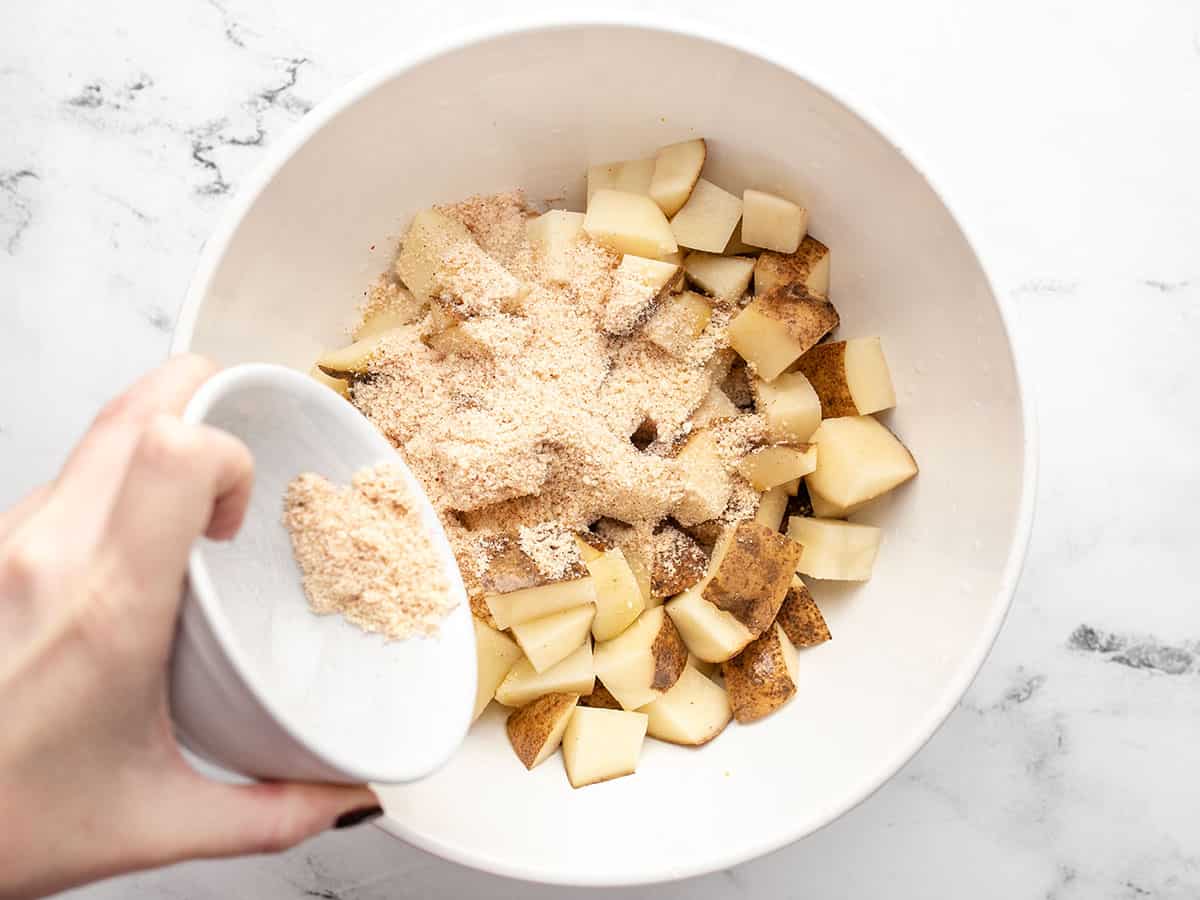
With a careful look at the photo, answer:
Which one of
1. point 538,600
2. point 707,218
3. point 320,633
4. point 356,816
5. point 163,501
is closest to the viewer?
point 163,501

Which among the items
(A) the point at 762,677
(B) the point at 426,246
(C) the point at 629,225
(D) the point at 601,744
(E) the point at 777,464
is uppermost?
(C) the point at 629,225

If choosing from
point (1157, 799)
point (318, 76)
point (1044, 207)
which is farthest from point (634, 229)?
point (1157, 799)

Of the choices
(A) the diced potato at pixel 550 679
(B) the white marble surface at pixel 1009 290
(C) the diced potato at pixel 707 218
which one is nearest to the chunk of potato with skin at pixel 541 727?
(A) the diced potato at pixel 550 679

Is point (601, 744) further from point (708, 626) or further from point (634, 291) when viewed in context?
point (634, 291)

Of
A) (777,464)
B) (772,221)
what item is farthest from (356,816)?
(772,221)

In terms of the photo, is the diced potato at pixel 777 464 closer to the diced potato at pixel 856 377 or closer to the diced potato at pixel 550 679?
the diced potato at pixel 856 377

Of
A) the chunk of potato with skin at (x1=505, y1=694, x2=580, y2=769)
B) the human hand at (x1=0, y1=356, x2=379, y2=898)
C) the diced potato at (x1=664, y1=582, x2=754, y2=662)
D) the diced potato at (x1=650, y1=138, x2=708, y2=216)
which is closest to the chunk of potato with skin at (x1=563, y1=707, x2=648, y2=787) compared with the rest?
the chunk of potato with skin at (x1=505, y1=694, x2=580, y2=769)
